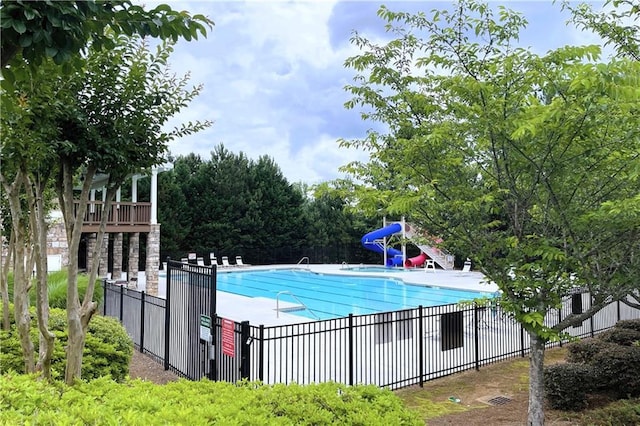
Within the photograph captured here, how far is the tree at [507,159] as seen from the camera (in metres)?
4.26

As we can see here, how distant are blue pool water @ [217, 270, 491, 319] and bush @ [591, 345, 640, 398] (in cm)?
695

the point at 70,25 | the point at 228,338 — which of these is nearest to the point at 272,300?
the point at 228,338

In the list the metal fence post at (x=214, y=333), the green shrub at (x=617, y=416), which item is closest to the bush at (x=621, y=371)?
the green shrub at (x=617, y=416)

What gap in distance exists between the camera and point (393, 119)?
5496mm

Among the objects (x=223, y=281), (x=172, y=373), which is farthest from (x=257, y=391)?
(x=223, y=281)

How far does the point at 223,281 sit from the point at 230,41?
20344 mm

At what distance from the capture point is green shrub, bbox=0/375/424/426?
7.62ft

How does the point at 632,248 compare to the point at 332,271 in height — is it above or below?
above

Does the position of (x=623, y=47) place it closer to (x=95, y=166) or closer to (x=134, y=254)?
(x=95, y=166)

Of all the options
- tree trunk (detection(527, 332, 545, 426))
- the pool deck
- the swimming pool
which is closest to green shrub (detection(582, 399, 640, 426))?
tree trunk (detection(527, 332, 545, 426))

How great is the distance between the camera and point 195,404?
9.71 feet

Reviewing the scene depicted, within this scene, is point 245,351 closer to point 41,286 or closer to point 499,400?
point 41,286

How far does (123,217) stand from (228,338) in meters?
13.6

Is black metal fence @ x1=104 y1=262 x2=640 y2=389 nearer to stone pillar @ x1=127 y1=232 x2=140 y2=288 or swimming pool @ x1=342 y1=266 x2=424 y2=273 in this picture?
stone pillar @ x1=127 y1=232 x2=140 y2=288
